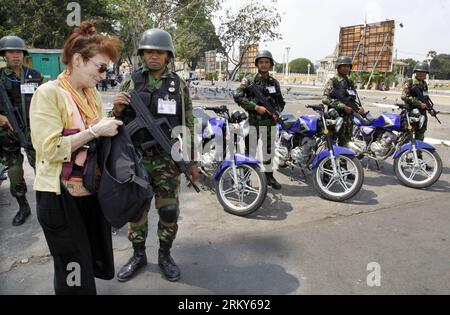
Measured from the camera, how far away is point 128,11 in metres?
15.4

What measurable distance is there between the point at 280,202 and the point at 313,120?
126cm

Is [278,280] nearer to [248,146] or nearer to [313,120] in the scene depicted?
[248,146]

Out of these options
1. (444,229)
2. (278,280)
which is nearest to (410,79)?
(444,229)

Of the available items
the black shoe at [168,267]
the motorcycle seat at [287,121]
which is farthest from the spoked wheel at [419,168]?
the black shoe at [168,267]

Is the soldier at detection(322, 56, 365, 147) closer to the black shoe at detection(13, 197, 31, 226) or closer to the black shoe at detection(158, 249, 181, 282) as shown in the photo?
the black shoe at detection(158, 249, 181, 282)

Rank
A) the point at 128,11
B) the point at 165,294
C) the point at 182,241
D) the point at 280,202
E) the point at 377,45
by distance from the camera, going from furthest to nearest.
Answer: the point at 377,45, the point at 128,11, the point at 280,202, the point at 182,241, the point at 165,294

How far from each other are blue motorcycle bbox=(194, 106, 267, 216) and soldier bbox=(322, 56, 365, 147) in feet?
4.90

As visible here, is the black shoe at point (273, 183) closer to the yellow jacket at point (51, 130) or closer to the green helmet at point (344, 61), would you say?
the green helmet at point (344, 61)

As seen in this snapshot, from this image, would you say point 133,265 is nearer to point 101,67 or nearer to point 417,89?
point 101,67

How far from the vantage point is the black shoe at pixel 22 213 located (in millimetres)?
3778

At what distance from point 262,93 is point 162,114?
7.98ft

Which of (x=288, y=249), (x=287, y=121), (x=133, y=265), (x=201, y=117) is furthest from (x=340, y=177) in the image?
(x=133, y=265)

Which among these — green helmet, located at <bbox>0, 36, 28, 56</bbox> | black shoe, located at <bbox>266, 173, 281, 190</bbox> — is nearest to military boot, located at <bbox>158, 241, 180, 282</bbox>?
black shoe, located at <bbox>266, 173, 281, 190</bbox>

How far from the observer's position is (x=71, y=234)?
195 centimetres
